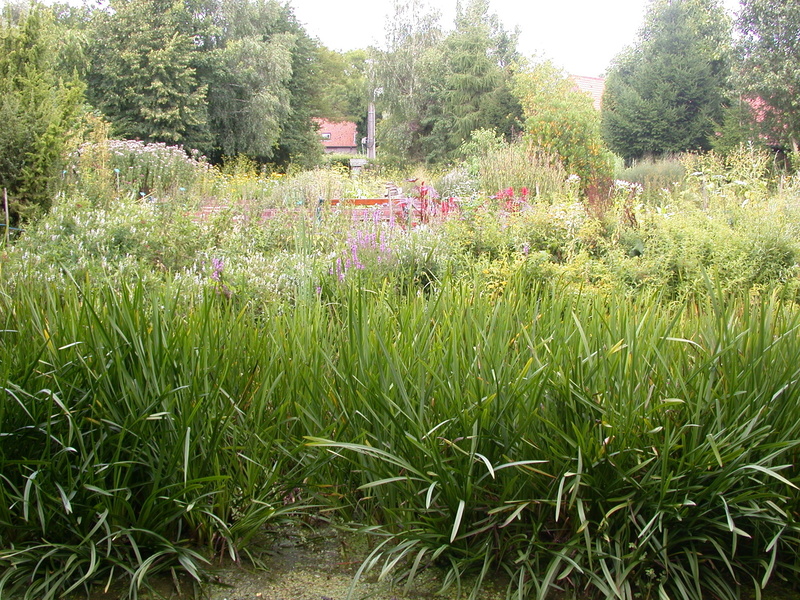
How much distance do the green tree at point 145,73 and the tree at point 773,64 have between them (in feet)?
70.7

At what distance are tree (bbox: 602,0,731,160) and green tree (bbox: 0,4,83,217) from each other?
2495cm

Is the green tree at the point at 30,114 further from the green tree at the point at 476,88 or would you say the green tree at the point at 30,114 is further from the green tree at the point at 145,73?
the green tree at the point at 476,88

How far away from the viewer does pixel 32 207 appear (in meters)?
6.78

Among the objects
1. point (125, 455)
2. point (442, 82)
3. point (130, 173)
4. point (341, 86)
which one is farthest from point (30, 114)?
point (341, 86)

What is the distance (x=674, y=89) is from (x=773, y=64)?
3917 millimetres

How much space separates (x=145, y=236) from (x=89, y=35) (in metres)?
25.4

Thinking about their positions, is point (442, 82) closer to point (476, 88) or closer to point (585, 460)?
point (476, 88)

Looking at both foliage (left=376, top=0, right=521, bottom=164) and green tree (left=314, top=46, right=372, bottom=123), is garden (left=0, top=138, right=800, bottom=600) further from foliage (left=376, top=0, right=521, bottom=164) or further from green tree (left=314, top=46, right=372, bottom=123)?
green tree (left=314, top=46, right=372, bottom=123)

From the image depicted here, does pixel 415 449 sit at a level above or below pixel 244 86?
below

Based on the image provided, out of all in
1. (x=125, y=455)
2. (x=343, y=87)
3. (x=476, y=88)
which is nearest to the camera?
(x=125, y=455)

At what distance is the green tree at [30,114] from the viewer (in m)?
6.92

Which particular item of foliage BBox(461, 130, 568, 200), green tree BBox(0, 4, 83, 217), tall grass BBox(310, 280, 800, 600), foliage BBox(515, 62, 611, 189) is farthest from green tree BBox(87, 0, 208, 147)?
tall grass BBox(310, 280, 800, 600)

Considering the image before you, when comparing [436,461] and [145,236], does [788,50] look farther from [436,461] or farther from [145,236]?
[436,461]

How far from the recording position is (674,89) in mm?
27234
